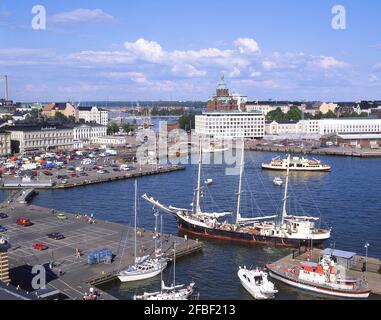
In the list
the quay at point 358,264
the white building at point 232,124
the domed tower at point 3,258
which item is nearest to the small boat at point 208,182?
the quay at point 358,264

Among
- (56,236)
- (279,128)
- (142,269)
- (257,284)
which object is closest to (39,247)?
(56,236)

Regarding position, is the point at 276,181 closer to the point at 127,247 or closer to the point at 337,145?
the point at 127,247

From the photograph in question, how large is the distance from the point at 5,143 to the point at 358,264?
42316 mm

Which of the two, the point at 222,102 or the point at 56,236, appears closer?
the point at 56,236

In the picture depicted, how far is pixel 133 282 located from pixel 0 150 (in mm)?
38911

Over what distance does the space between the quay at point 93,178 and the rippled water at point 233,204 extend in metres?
1.02

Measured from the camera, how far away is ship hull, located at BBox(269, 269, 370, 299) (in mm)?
14766

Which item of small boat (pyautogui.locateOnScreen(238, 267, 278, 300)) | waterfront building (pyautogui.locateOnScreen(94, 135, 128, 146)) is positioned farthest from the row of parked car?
waterfront building (pyautogui.locateOnScreen(94, 135, 128, 146))

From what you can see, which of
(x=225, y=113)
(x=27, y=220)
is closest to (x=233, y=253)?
(x=27, y=220)

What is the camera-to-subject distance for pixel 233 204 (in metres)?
28.6

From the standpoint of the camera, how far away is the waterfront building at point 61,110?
9144 cm

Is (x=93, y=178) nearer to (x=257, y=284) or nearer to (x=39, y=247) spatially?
(x=39, y=247)

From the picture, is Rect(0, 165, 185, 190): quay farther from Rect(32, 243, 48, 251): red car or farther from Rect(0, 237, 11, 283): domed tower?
Rect(0, 237, 11, 283): domed tower
